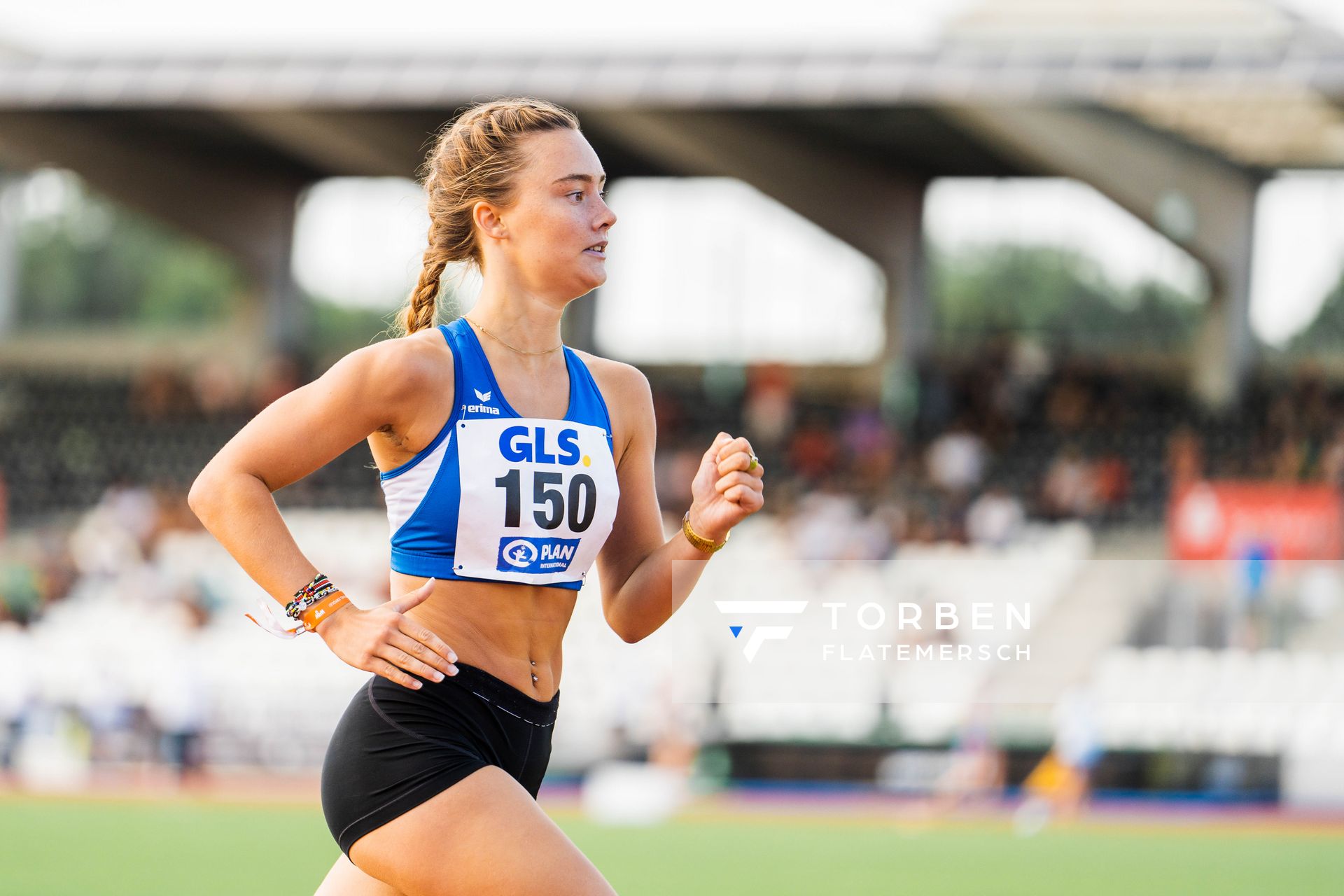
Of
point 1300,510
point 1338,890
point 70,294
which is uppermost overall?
point 70,294

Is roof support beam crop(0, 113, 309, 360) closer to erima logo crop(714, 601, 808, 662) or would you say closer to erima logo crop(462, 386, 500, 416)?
erima logo crop(714, 601, 808, 662)

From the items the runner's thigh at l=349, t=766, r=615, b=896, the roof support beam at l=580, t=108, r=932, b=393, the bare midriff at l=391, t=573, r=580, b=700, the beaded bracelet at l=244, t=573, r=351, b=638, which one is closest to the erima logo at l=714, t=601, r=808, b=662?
the bare midriff at l=391, t=573, r=580, b=700

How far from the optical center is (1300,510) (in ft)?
53.2

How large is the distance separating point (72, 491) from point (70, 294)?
312 inches

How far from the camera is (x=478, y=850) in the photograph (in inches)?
116

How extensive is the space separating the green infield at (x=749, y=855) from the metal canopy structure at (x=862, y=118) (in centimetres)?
832

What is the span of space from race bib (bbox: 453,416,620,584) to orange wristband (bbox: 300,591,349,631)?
0.83 feet

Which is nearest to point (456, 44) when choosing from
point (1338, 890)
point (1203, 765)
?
point (1203, 765)

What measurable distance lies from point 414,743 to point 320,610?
0.97 feet

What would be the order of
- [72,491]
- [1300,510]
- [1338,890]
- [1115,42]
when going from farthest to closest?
[72,491], [1115,42], [1300,510], [1338,890]

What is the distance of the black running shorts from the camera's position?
303cm

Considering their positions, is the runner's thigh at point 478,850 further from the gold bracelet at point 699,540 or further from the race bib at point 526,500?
the gold bracelet at point 699,540

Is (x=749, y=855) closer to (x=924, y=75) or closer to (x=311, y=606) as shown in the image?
(x=311, y=606)

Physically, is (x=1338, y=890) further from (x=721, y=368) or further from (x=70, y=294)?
(x=70, y=294)
